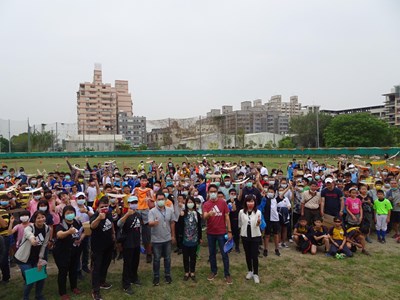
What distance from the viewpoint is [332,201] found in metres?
7.22

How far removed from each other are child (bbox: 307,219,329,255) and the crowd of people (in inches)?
0.9

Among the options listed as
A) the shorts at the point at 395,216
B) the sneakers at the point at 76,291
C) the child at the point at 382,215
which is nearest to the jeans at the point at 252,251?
the sneakers at the point at 76,291

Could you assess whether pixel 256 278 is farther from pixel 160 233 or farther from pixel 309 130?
pixel 309 130

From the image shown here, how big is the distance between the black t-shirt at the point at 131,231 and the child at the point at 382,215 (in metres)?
6.49

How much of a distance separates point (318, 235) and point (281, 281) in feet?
6.63

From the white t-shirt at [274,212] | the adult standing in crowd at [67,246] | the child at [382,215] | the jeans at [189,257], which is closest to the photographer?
Answer: the adult standing in crowd at [67,246]

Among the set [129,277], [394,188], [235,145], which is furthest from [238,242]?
[235,145]

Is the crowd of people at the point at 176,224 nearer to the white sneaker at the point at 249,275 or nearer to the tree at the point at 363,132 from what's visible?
the white sneaker at the point at 249,275

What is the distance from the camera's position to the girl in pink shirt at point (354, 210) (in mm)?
7328

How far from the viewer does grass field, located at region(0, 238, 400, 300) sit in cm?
512

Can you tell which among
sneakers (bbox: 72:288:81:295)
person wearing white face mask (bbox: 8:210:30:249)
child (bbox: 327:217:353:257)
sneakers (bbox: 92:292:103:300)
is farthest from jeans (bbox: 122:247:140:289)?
child (bbox: 327:217:353:257)

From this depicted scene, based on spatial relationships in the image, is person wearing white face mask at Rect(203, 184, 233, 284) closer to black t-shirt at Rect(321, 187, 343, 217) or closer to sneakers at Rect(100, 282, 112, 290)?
sneakers at Rect(100, 282, 112, 290)

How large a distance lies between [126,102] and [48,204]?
337 feet

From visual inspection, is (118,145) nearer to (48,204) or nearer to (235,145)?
(235,145)
